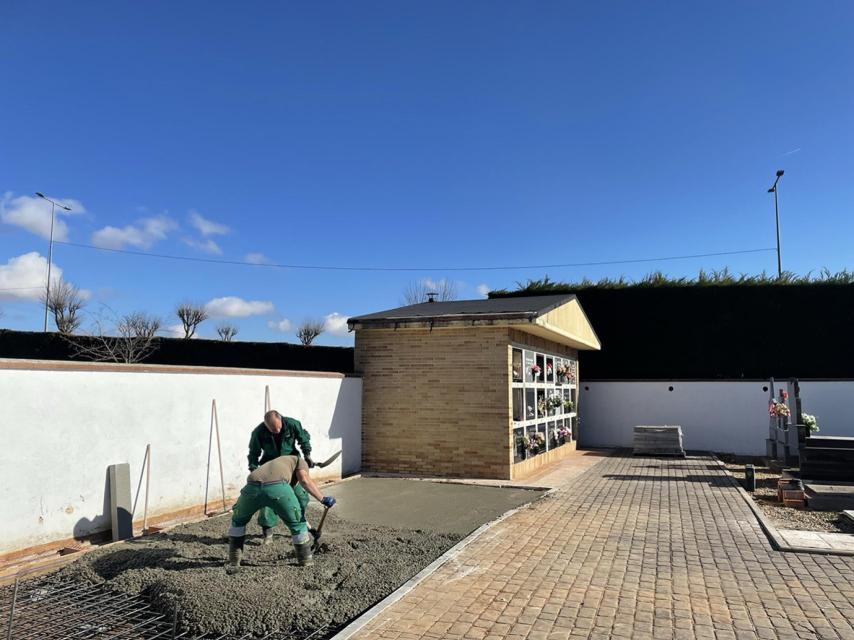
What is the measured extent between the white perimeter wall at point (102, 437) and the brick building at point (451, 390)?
8.08ft

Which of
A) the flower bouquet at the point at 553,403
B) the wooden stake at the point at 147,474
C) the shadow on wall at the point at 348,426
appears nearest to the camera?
the wooden stake at the point at 147,474

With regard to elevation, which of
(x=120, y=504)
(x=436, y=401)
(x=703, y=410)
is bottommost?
(x=120, y=504)

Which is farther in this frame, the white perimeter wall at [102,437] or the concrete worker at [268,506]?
the white perimeter wall at [102,437]

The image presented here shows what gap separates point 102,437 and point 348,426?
5060 mm

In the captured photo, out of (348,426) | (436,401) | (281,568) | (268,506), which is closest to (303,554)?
(281,568)

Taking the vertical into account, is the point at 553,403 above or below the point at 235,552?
above

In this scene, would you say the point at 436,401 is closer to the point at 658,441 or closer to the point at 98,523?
the point at 98,523

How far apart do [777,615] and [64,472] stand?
639 cm

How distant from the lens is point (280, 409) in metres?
9.11

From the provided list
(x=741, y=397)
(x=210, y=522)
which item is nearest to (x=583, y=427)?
(x=741, y=397)

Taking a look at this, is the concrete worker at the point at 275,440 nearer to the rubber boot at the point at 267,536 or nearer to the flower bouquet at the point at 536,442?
the rubber boot at the point at 267,536

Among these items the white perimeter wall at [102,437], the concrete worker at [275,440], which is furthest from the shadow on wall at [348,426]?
the concrete worker at [275,440]

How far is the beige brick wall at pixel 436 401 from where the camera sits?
10.5 m

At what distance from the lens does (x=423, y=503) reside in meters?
8.30
